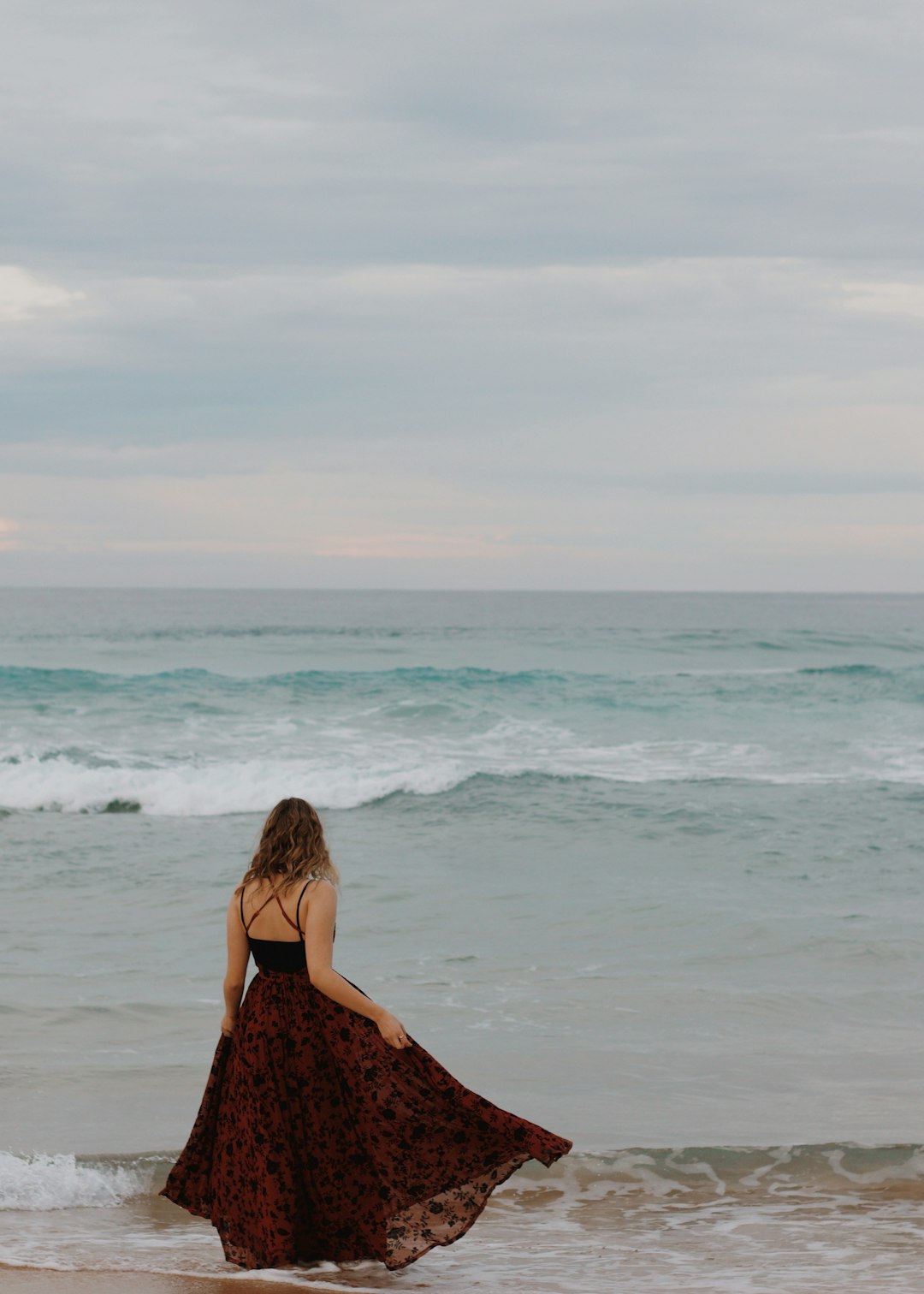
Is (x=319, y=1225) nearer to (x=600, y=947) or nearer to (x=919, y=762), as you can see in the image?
(x=600, y=947)

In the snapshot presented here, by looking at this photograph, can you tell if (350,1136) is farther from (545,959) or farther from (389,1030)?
(545,959)

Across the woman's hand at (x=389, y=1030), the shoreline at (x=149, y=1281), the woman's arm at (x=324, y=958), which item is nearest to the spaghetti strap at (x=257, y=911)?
the woman's arm at (x=324, y=958)

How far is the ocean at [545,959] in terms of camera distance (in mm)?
5094

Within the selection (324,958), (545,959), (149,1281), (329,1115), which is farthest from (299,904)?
(545,959)

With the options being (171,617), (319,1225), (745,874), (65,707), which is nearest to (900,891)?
(745,874)

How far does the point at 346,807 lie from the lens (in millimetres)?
17266

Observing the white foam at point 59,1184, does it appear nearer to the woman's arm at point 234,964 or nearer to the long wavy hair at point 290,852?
the woman's arm at point 234,964

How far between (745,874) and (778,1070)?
5.75 meters

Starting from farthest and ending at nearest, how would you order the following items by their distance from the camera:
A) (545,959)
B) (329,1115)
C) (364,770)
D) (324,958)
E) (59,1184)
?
(364,770)
(545,959)
(59,1184)
(329,1115)
(324,958)

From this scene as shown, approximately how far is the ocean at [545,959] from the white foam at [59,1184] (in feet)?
0.04

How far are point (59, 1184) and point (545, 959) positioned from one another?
4836 millimetres

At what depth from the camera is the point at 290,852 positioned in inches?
158

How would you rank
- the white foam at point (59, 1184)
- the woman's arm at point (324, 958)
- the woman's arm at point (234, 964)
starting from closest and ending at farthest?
1. the woman's arm at point (324, 958)
2. the woman's arm at point (234, 964)
3. the white foam at point (59, 1184)

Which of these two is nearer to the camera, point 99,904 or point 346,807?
point 99,904
